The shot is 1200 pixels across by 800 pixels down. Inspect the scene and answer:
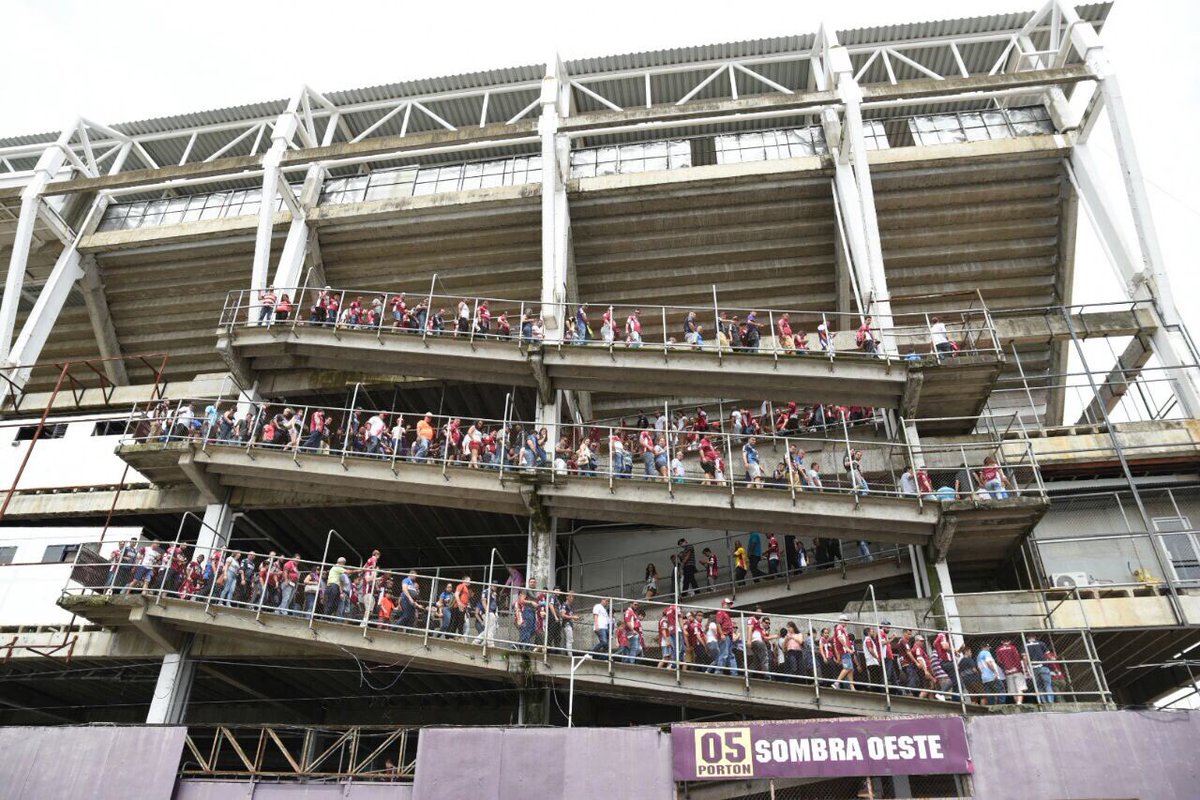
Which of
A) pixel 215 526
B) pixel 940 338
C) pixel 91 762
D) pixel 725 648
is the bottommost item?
pixel 91 762

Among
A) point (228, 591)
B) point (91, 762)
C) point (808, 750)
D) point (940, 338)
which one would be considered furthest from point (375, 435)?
point (940, 338)

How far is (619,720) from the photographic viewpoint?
21.2 metres

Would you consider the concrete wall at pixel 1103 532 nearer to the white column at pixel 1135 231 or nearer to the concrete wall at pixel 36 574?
the white column at pixel 1135 231

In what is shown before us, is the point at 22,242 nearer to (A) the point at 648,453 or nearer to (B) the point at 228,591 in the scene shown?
(B) the point at 228,591

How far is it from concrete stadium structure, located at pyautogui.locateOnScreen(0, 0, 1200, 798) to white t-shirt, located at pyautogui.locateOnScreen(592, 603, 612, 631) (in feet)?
1.27

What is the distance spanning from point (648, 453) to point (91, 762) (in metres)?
11.0

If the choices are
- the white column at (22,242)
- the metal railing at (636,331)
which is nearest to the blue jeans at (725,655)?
the metal railing at (636,331)

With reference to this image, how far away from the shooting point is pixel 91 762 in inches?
470

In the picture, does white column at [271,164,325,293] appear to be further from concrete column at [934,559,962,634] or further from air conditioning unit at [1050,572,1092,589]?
air conditioning unit at [1050,572,1092,589]

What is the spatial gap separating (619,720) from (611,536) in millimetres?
4823

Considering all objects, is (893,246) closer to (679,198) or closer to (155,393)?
(679,198)

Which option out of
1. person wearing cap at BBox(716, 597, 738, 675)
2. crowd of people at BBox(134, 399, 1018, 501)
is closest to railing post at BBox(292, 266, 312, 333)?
crowd of people at BBox(134, 399, 1018, 501)

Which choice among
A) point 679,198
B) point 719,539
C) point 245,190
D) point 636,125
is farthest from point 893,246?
point 245,190

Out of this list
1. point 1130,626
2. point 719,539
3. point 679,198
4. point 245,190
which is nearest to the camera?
point 1130,626
